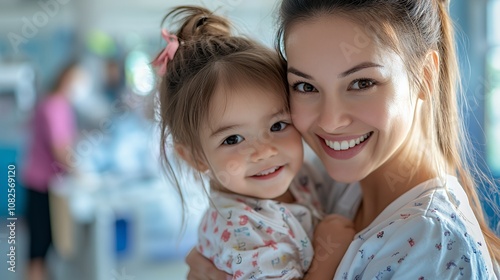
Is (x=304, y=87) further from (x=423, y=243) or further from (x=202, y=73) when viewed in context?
(x=423, y=243)

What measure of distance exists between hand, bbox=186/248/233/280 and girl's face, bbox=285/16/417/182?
0.32 meters

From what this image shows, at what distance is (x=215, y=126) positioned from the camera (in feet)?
3.81

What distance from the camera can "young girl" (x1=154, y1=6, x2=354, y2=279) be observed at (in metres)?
1.14

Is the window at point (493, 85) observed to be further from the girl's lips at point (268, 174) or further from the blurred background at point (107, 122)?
the girl's lips at point (268, 174)

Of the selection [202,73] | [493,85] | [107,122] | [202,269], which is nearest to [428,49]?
[202,73]

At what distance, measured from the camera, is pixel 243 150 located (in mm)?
1164

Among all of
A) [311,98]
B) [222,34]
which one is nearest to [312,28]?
[311,98]

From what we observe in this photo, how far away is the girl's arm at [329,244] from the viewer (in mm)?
1121

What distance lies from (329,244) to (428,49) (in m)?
0.42

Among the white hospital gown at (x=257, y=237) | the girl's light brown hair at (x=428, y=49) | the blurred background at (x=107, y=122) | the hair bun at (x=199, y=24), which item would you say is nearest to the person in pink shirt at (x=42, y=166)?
the blurred background at (x=107, y=122)

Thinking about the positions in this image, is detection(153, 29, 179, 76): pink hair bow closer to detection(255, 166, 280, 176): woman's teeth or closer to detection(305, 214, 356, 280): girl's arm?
detection(255, 166, 280, 176): woman's teeth

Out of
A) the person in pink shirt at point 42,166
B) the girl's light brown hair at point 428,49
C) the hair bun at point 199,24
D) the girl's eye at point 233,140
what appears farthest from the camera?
Answer: the person in pink shirt at point 42,166

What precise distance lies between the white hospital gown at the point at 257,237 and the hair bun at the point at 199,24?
35 centimetres

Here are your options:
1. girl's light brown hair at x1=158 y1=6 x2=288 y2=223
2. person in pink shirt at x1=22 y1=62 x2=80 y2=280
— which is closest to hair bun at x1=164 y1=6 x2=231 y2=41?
girl's light brown hair at x1=158 y1=6 x2=288 y2=223
